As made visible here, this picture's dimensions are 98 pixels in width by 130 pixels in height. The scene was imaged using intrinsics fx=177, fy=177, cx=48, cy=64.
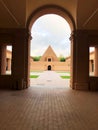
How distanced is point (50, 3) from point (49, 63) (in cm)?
6004

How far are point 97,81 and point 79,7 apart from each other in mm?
5451

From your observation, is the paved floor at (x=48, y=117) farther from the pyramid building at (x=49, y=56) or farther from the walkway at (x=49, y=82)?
the pyramid building at (x=49, y=56)

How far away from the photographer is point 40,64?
2825 inches

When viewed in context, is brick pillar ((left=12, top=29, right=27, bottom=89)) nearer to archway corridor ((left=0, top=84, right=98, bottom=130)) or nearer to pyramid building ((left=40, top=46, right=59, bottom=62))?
archway corridor ((left=0, top=84, right=98, bottom=130))

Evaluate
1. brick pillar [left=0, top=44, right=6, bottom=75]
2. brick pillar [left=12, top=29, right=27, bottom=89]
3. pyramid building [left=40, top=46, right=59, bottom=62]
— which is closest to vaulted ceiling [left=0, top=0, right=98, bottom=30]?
brick pillar [left=12, top=29, right=27, bottom=89]

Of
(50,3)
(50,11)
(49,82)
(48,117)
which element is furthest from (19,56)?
(48,117)

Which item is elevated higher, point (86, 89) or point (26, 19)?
point (26, 19)

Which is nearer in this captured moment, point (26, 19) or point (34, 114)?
point (34, 114)

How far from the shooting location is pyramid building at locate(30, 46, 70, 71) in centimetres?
6962

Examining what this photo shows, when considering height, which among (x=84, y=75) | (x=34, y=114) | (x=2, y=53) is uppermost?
(x=2, y=53)

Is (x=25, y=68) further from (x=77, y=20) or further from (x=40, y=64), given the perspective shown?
(x=40, y=64)

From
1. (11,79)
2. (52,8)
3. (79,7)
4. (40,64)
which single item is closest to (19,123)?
(11,79)

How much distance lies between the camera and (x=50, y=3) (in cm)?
1347

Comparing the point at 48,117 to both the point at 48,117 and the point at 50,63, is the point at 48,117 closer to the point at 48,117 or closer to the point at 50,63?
the point at 48,117
